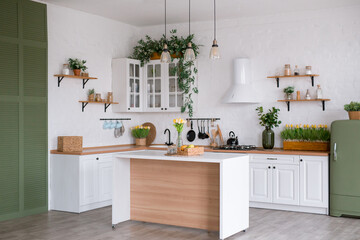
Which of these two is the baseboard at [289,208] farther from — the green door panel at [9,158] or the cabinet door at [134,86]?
the green door panel at [9,158]

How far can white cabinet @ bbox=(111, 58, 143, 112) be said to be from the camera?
756 cm

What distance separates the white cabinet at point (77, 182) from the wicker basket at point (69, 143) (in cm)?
12

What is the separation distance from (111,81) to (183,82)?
1232 mm

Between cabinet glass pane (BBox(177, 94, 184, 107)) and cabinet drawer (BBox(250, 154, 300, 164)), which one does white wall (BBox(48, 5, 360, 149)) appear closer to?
cabinet glass pane (BBox(177, 94, 184, 107))

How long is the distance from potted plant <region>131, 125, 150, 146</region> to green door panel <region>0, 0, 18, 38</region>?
8.93 ft

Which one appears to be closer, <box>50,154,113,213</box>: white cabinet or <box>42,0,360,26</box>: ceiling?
<box>50,154,113,213</box>: white cabinet

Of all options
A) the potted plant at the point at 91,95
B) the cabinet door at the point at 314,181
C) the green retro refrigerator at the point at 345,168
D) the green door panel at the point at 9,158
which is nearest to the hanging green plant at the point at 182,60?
the potted plant at the point at 91,95

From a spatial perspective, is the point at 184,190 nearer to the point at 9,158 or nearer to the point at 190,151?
the point at 190,151

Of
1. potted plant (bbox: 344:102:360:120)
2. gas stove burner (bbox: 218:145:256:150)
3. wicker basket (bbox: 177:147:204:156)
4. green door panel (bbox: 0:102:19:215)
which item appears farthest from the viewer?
gas stove burner (bbox: 218:145:256:150)

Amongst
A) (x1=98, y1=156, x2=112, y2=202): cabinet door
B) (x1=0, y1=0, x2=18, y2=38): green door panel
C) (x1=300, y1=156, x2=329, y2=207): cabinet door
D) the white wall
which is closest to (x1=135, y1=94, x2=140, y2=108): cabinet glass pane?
the white wall

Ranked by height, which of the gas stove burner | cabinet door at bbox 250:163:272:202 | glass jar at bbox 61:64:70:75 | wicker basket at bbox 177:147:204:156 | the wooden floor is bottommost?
the wooden floor

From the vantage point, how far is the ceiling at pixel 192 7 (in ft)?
20.8

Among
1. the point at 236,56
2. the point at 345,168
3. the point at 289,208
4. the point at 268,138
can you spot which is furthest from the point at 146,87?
the point at 345,168

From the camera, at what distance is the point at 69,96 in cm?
677
